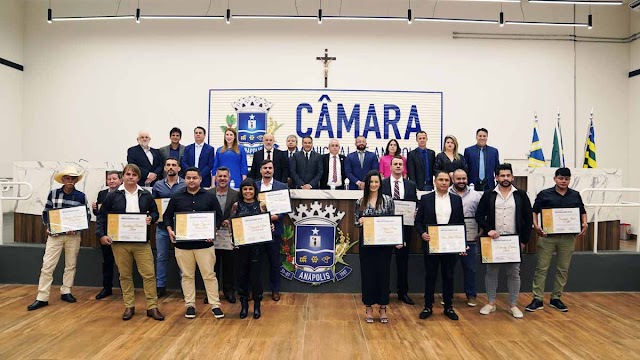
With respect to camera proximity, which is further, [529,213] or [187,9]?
[187,9]

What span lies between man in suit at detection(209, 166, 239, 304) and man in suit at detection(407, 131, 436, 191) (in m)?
2.32

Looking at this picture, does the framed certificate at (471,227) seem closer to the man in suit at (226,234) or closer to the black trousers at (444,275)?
the black trousers at (444,275)

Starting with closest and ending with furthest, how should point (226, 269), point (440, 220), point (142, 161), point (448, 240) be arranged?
point (448, 240), point (440, 220), point (226, 269), point (142, 161)

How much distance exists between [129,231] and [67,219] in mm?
1013

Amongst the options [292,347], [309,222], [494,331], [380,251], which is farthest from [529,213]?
[292,347]

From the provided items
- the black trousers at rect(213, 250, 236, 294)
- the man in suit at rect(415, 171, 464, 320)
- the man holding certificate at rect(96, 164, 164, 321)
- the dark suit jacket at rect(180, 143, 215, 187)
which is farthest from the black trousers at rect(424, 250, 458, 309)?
the dark suit jacket at rect(180, 143, 215, 187)

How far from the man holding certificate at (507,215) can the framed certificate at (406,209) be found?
686 mm

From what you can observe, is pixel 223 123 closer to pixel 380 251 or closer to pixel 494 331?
pixel 380 251

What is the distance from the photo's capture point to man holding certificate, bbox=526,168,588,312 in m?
4.75

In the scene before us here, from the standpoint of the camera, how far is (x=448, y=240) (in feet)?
14.4

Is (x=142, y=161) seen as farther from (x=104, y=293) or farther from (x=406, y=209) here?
(x=406, y=209)

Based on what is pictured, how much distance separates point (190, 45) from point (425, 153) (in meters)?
5.99

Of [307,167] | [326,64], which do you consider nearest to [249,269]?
[307,167]

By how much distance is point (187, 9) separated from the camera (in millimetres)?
9391
